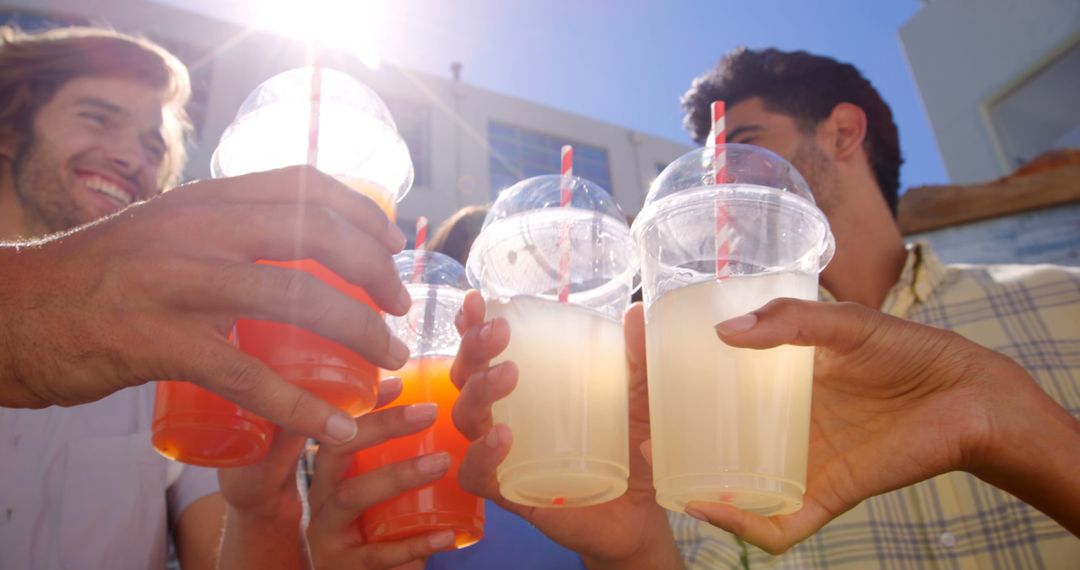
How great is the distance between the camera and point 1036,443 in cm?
113

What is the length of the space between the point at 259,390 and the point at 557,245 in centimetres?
66

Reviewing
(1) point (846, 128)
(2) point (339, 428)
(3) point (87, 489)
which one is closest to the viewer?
(2) point (339, 428)

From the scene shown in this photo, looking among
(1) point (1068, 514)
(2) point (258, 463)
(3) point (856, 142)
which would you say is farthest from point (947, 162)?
(2) point (258, 463)

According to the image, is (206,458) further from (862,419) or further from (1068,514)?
(1068,514)

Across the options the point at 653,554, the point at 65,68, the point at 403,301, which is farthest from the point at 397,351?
the point at 65,68

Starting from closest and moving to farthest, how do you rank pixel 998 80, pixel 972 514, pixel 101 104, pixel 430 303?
1. pixel 430 303
2. pixel 972 514
3. pixel 101 104
4. pixel 998 80

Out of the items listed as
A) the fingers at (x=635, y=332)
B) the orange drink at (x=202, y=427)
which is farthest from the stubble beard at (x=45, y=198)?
the fingers at (x=635, y=332)

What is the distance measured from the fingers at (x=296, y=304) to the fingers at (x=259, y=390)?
7 centimetres

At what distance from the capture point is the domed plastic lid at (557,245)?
1.40m

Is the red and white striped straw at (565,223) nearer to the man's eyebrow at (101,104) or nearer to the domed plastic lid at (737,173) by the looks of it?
the domed plastic lid at (737,173)

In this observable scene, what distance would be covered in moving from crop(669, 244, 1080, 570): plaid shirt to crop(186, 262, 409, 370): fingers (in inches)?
52.3

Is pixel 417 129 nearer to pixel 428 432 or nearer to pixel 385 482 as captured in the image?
pixel 428 432

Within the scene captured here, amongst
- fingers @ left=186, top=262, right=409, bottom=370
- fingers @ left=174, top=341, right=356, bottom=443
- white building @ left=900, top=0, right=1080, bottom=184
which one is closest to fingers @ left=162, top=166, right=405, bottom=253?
fingers @ left=186, top=262, right=409, bottom=370

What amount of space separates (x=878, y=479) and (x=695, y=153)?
686 mm
